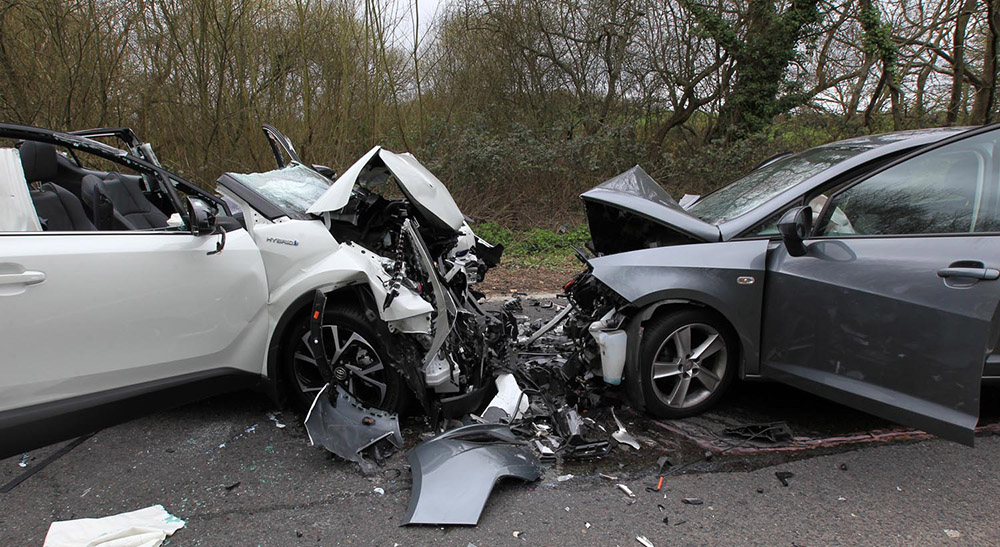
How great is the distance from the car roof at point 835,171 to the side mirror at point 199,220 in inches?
118

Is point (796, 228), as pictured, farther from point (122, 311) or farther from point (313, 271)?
point (122, 311)

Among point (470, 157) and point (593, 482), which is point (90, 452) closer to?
point (593, 482)

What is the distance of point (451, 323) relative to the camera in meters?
3.53

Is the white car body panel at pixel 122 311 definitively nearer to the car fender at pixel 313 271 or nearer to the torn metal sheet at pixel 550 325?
the car fender at pixel 313 271

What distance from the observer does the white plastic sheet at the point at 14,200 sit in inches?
113

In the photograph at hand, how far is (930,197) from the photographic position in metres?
3.08

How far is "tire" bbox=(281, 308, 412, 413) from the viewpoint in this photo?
3328 millimetres

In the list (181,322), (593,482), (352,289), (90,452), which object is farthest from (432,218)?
(90,452)

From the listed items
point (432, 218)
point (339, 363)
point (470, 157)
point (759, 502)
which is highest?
point (470, 157)

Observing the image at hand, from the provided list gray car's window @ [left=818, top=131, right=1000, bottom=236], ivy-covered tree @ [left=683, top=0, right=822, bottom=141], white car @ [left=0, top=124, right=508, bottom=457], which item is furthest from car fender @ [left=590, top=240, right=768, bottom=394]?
ivy-covered tree @ [left=683, top=0, right=822, bottom=141]

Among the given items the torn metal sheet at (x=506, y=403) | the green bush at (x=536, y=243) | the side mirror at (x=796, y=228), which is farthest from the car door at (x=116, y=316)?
the green bush at (x=536, y=243)

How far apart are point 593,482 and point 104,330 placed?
263 centimetres

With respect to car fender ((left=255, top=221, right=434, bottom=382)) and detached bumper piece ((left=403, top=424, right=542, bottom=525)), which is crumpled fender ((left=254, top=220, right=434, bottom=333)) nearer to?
car fender ((left=255, top=221, right=434, bottom=382))

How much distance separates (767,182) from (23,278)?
430cm
